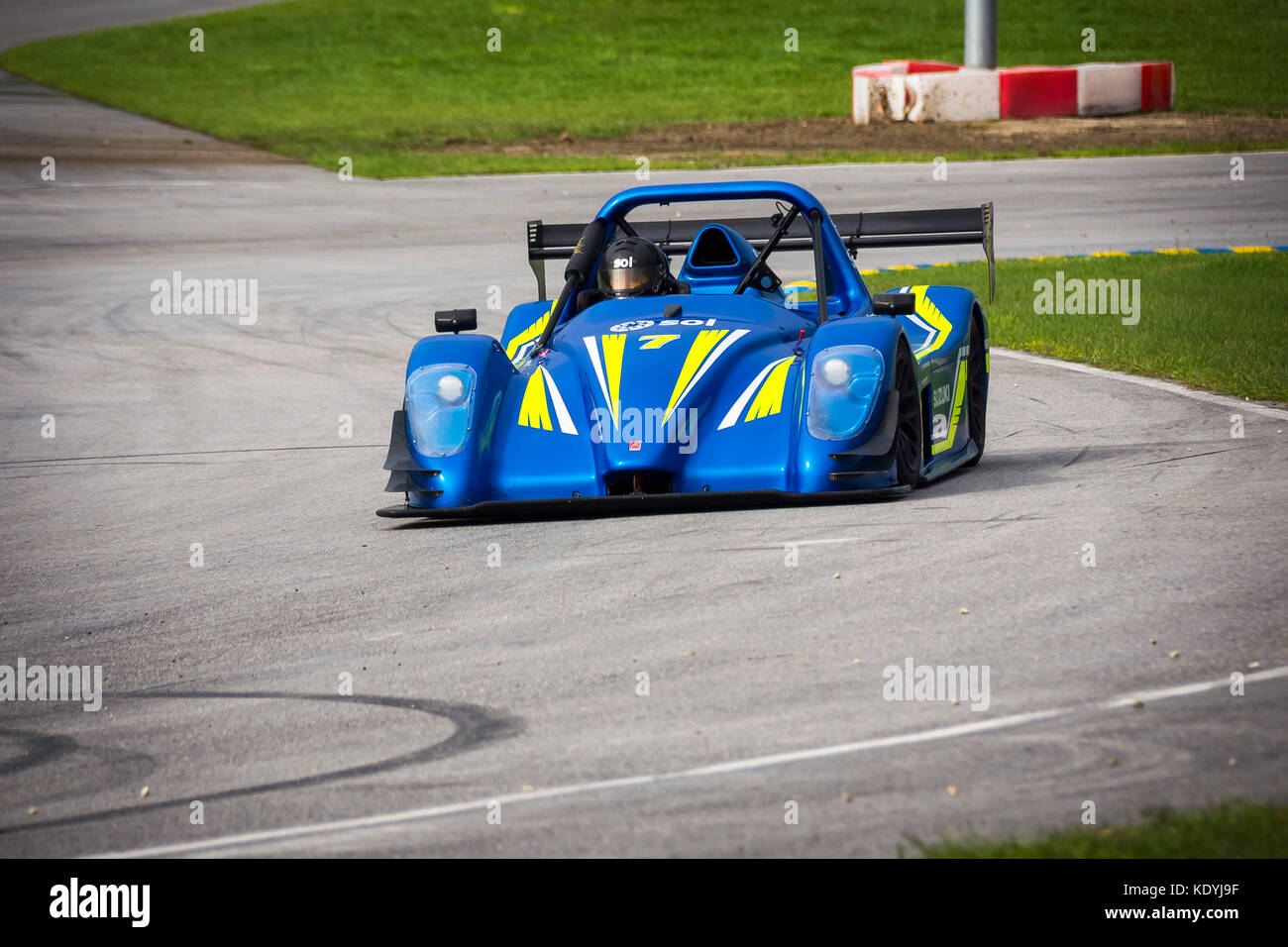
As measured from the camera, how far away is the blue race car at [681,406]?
7508 mm

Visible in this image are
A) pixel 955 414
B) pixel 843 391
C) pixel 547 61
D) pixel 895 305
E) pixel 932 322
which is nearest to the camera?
pixel 843 391

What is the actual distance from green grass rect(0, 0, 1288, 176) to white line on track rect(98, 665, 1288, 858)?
21.0 m

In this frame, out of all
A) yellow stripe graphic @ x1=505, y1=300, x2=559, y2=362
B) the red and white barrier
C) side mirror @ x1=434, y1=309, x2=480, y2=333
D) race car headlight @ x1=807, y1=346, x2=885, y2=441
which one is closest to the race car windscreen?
yellow stripe graphic @ x1=505, y1=300, x2=559, y2=362

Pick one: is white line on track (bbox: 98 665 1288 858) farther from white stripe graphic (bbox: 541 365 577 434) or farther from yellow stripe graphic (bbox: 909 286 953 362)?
yellow stripe graphic (bbox: 909 286 953 362)

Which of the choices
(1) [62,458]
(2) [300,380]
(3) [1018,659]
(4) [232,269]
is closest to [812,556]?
(3) [1018,659]

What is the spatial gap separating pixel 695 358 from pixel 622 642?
2.23m

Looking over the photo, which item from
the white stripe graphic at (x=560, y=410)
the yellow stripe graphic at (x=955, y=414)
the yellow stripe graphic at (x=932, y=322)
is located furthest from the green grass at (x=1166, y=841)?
the yellow stripe graphic at (x=932, y=322)

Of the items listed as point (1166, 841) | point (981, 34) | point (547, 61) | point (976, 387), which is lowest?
point (1166, 841)

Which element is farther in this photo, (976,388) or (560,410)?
(976,388)

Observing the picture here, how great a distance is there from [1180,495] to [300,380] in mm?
6876

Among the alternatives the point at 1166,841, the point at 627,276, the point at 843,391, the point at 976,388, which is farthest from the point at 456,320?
the point at 1166,841

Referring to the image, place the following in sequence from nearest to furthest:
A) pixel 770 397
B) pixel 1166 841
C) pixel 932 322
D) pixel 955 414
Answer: pixel 1166 841
pixel 770 397
pixel 955 414
pixel 932 322

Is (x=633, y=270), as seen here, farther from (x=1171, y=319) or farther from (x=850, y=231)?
(x=1171, y=319)

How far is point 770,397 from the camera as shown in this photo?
7676mm
